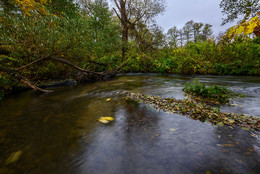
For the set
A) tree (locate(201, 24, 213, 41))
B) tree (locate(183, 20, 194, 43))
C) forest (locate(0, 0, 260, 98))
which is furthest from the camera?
tree (locate(183, 20, 194, 43))

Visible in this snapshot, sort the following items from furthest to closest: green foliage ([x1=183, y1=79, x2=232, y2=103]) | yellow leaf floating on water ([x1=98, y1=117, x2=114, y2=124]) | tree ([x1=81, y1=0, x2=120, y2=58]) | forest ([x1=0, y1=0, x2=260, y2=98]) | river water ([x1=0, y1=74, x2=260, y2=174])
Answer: tree ([x1=81, y1=0, x2=120, y2=58]), forest ([x1=0, y1=0, x2=260, y2=98]), green foliage ([x1=183, y1=79, x2=232, y2=103]), yellow leaf floating on water ([x1=98, y1=117, x2=114, y2=124]), river water ([x1=0, y1=74, x2=260, y2=174])

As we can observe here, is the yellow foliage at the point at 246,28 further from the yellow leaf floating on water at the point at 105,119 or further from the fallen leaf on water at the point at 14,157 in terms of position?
the fallen leaf on water at the point at 14,157

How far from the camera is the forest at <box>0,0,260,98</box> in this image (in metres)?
5.06

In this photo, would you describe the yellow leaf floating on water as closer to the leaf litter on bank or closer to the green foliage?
the leaf litter on bank

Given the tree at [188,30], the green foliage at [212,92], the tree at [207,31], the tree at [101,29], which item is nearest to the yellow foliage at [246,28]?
the green foliage at [212,92]

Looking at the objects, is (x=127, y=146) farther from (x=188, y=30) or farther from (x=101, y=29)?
(x=188, y=30)

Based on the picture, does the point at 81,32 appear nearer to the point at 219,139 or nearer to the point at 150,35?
the point at 219,139

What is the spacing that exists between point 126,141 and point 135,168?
0.56m

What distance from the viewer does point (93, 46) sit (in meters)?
7.20

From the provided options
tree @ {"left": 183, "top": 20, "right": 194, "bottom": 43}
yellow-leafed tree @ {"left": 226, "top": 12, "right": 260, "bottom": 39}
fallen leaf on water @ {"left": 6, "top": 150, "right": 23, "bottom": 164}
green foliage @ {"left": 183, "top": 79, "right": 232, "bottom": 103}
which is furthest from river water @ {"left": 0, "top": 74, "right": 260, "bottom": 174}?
tree @ {"left": 183, "top": 20, "right": 194, "bottom": 43}

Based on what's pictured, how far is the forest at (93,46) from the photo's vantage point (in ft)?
16.6

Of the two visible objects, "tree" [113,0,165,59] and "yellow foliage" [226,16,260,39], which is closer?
"yellow foliage" [226,16,260,39]

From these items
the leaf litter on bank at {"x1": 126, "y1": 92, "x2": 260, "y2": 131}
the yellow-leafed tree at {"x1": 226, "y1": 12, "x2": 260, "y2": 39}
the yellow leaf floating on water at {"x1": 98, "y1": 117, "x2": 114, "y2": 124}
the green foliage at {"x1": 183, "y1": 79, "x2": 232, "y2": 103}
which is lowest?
the yellow leaf floating on water at {"x1": 98, "y1": 117, "x2": 114, "y2": 124}

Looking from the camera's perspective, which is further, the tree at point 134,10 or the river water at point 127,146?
the tree at point 134,10
